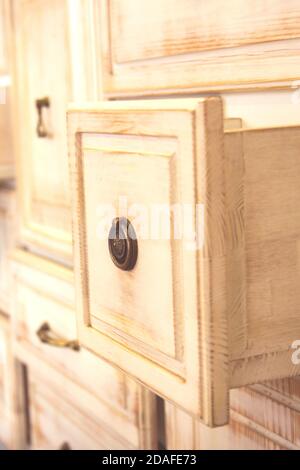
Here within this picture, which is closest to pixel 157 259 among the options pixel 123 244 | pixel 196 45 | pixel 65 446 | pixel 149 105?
pixel 123 244

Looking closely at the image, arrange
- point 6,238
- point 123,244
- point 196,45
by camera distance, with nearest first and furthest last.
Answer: point 123,244, point 196,45, point 6,238

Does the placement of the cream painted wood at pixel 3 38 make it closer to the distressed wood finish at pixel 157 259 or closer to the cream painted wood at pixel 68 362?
the cream painted wood at pixel 68 362

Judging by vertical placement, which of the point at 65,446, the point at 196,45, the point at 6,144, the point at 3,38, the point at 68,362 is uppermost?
the point at 3,38

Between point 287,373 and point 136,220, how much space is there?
227 millimetres

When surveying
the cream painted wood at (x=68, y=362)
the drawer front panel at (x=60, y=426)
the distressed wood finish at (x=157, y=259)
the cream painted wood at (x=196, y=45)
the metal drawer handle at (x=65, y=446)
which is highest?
the cream painted wood at (x=196, y=45)

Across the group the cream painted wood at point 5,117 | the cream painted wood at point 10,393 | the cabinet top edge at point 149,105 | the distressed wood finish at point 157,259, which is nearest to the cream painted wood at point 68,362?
the cream painted wood at point 10,393

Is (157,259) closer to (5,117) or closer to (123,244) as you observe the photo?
(123,244)

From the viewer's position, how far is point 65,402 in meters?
1.59

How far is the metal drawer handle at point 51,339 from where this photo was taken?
4.75ft

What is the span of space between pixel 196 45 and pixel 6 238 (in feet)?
3.28

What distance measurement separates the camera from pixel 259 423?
103 centimetres

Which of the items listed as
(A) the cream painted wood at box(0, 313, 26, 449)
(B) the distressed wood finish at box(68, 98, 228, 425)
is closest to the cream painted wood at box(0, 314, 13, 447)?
(A) the cream painted wood at box(0, 313, 26, 449)

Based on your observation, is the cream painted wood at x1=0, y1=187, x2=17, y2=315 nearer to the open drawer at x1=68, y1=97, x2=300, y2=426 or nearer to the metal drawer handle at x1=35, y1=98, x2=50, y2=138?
the metal drawer handle at x1=35, y1=98, x2=50, y2=138

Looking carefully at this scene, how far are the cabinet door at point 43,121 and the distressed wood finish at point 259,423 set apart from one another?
1.53 ft
